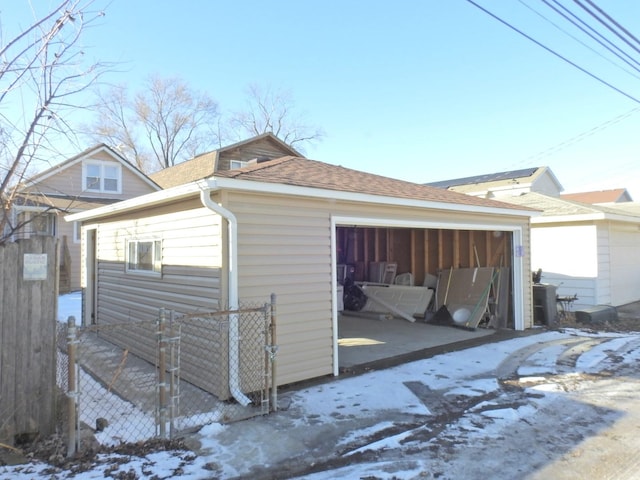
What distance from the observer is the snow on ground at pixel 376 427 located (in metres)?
3.30

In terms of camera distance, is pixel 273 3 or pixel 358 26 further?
pixel 358 26

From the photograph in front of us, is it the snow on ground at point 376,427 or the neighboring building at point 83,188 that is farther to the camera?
the neighboring building at point 83,188

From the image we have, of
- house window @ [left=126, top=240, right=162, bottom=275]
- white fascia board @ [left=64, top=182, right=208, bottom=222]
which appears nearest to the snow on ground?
white fascia board @ [left=64, top=182, right=208, bottom=222]

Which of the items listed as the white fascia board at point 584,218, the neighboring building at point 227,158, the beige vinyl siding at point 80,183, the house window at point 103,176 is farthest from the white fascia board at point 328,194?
the house window at point 103,176

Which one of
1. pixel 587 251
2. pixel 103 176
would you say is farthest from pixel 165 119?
pixel 587 251

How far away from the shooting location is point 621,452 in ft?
11.7

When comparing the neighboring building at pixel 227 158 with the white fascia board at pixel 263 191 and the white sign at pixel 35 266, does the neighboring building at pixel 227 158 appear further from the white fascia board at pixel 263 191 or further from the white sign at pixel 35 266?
the white sign at pixel 35 266

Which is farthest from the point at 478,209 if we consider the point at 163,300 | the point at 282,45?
the point at 282,45

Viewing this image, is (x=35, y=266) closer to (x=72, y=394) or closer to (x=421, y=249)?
(x=72, y=394)

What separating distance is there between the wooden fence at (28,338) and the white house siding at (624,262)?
45.9 ft

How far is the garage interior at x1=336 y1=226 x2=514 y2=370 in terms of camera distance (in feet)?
26.8

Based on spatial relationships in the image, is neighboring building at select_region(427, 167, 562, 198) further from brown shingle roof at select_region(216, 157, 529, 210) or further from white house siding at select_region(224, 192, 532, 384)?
white house siding at select_region(224, 192, 532, 384)

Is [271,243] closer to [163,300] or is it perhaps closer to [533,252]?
[163,300]

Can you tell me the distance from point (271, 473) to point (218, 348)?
6.47 feet
